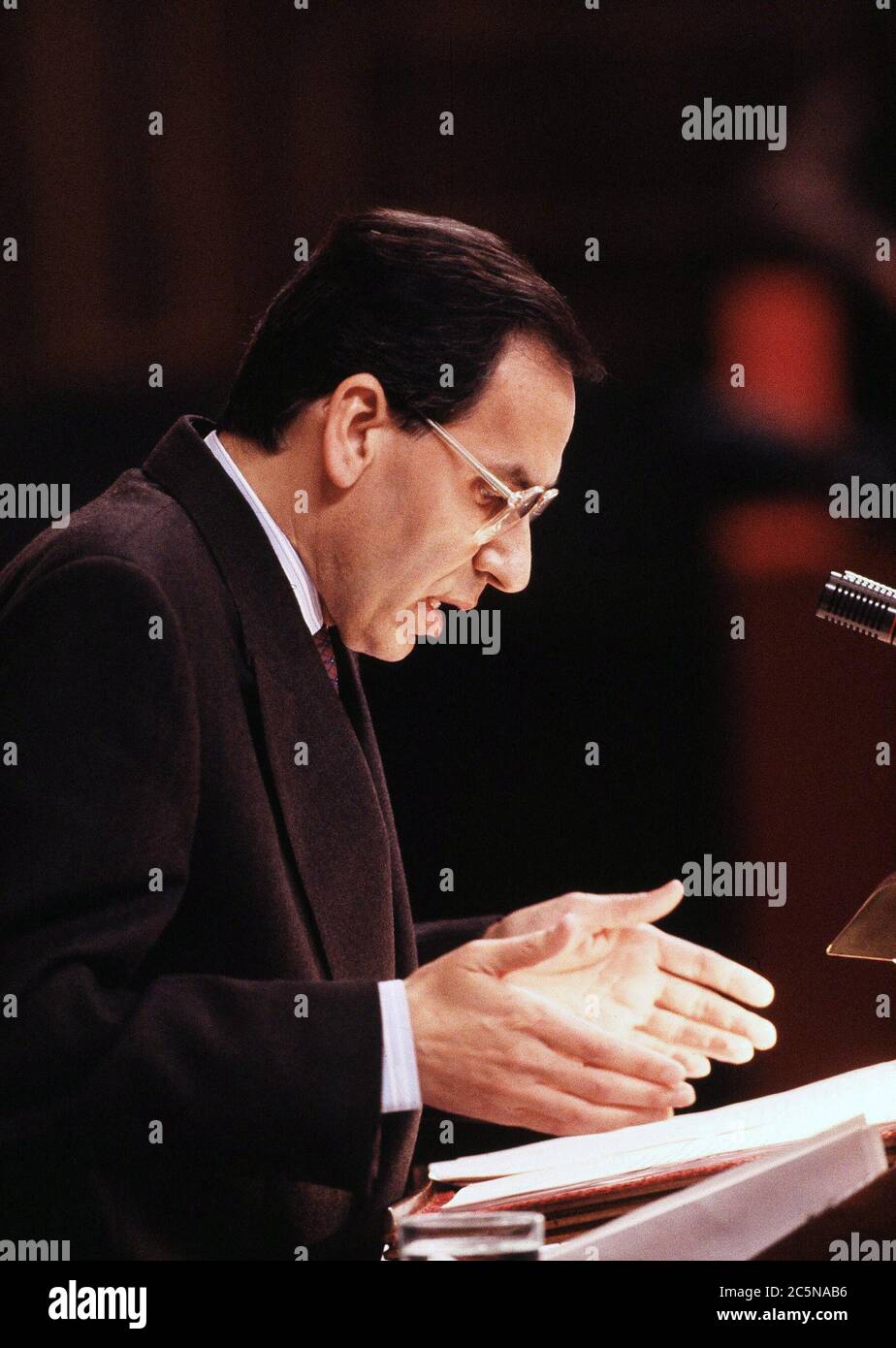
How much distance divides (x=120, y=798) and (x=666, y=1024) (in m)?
0.50

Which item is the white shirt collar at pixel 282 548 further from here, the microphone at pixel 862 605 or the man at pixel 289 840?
the microphone at pixel 862 605

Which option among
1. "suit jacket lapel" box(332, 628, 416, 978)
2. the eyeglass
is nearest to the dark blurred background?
"suit jacket lapel" box(332, 628, 416, 978)

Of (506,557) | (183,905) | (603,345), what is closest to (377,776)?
(506,557)

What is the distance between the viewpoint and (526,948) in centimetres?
113

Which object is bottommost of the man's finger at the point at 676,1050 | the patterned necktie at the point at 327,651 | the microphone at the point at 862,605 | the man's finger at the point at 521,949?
the man's finger at the point at 676,1050

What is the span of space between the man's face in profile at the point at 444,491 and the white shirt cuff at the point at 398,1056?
20.9 inches

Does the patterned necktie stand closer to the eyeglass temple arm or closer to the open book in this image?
the eyeglass temple arm

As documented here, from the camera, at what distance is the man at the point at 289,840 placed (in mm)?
1194

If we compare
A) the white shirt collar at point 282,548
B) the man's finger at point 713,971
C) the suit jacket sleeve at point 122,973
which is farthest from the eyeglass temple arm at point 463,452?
the man's finger at point 713,971

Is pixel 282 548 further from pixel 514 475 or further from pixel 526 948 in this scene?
pixel 526 948

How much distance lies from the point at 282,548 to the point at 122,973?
502mm

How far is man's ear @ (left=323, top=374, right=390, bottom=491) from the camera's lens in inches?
61.3
